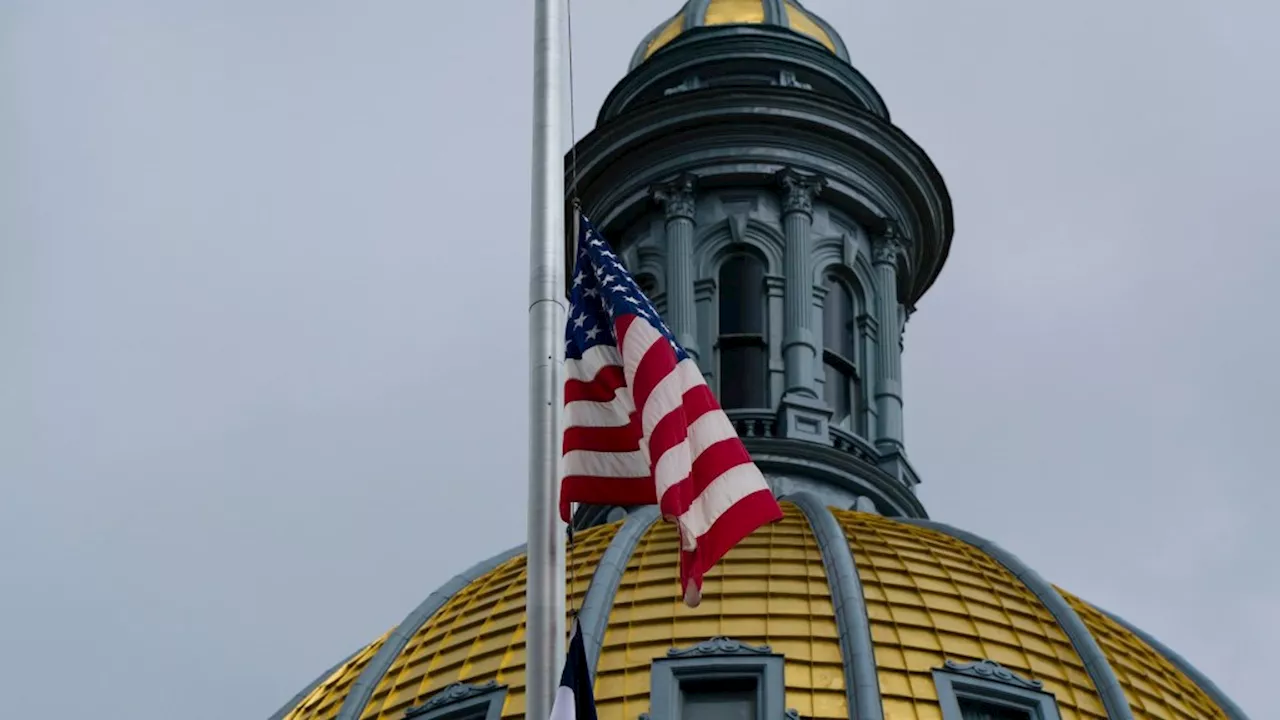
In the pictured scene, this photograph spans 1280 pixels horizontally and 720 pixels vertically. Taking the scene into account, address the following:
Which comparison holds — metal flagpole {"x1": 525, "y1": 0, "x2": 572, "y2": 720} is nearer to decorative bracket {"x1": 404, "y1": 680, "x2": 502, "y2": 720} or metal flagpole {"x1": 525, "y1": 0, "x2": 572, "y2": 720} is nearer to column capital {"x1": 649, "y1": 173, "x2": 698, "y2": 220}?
decorative bracket {"x1": 404, "y1": 680, "x2": 502, "y2": 720}

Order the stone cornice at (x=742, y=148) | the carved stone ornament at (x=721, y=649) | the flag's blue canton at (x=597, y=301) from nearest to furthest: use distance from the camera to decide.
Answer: the flag's blue canton at (x=597, y=301) < the carved stone ornament at (x=721, y=649) < the stone cornice at (x=742, y=148)

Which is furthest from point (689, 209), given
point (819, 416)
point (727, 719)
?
point (727, 719)

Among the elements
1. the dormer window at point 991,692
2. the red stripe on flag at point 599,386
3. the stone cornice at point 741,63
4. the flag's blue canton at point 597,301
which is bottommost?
the red stripe on flag at point 599,386

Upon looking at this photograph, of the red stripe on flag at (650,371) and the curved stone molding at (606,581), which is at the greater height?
the curved stone molding at (606,581)

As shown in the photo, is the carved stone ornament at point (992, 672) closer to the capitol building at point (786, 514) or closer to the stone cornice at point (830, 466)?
the capitol building at point (786, 514)

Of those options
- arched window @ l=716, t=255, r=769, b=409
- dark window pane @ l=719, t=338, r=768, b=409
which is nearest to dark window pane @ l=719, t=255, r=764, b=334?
arched window @ l=716, t=255, r=769, b=409

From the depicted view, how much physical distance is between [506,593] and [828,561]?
12.9ft

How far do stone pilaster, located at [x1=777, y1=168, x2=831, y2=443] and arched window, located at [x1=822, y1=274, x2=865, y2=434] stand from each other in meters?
0.77

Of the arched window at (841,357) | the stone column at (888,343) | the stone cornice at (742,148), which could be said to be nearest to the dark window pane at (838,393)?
the arched window at (841,357)

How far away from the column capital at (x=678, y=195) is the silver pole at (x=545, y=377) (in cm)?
2386

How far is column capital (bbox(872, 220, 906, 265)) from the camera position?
48500 mm

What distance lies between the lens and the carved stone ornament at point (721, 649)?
36188 mm

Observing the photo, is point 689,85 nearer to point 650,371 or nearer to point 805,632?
point 805,632

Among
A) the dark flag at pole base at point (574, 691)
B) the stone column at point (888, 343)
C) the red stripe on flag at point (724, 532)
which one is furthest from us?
the stone column at point (888, 343)
